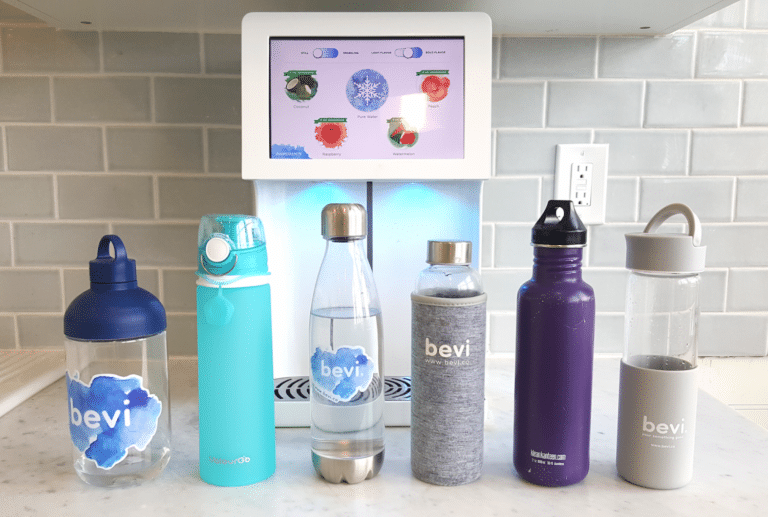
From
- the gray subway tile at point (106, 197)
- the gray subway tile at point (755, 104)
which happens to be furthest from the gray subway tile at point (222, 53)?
the gray subway tile at point (755, 104)

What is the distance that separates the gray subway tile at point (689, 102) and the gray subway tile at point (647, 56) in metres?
0.02

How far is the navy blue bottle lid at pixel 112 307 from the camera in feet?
1.74

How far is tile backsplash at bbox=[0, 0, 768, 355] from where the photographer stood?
0.92m

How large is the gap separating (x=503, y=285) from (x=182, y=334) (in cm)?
59

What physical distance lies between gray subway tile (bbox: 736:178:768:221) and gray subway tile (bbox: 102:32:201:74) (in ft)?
3.22

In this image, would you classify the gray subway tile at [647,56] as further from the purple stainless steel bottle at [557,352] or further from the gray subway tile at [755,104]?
the purple stainless steel bottle at [557,352]

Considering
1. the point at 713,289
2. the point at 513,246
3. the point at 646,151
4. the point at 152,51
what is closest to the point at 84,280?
the point at 152,51

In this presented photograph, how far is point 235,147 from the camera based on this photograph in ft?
3.06

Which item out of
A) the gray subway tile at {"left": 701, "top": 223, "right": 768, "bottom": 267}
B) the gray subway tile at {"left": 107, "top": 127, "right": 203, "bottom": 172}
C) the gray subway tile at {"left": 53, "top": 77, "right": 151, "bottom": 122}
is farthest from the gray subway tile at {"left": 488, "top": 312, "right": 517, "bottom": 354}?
the gray subway tile at {"left": 53, "top": 77, "right": 151, "bottom": 122}

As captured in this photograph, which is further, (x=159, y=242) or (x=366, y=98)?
(x=159, y=242)

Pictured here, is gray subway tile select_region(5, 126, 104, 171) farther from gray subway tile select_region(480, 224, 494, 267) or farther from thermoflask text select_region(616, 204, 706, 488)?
thermoflask text select_region(616, 204, 706, 488)

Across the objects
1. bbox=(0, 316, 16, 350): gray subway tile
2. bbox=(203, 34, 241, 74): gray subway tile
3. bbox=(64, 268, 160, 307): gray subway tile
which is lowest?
bbox=(0, 316, 16, 350): gray subway tile

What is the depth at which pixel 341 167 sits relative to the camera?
653 millimetres

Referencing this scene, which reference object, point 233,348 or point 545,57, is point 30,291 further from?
point 545,57
